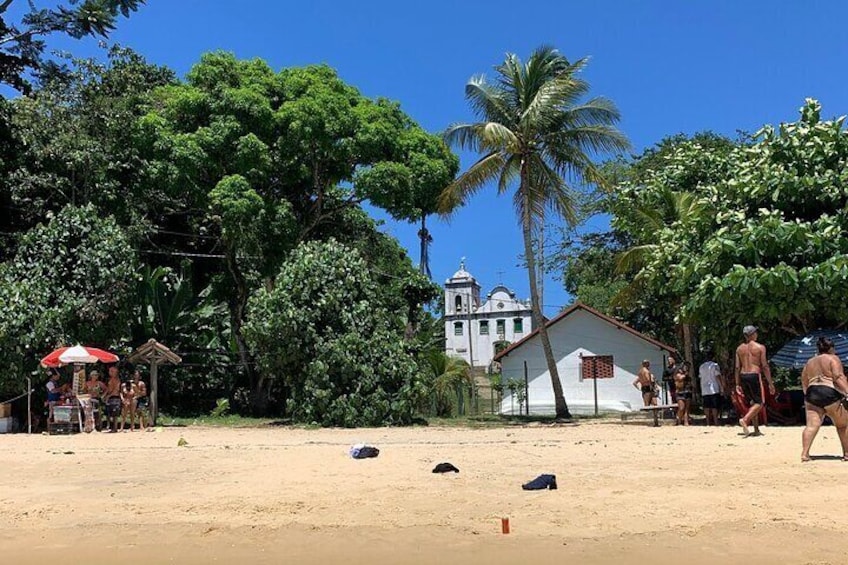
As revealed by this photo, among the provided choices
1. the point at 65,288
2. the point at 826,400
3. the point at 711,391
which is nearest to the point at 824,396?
the point at 826,400

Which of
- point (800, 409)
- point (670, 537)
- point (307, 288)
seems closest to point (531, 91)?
point (307, 288)

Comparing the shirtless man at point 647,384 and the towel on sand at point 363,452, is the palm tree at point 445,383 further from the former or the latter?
the towel on sand at point 363,452

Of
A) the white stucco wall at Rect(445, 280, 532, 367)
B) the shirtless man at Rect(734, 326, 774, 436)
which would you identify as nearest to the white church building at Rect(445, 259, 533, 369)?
the white stucco wall at Rect(445, 280, 532, 367)

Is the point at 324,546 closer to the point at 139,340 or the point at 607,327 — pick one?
the point at 139,340

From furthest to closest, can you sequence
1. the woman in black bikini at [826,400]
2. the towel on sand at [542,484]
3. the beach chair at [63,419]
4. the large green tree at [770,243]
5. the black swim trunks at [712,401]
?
the beach chair at [63,419] → the black swim trunks at [712,401] → the large green tree at [770,243] → the woman in black bikini at [826,400] → the towel on sand at [542,484]

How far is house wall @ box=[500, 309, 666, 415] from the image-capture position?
92.7 feet

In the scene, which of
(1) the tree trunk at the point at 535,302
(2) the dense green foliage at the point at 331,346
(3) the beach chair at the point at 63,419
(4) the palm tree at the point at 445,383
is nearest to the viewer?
(3) the beach chair at the point at 63,419

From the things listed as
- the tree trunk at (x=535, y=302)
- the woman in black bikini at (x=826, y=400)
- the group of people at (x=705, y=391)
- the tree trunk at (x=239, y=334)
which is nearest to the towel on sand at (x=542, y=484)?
the woman in black bikini at (x=826, y=400)

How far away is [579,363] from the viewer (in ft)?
95.9

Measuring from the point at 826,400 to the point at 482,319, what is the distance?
5813 cm

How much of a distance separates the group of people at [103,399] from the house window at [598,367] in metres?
15.8

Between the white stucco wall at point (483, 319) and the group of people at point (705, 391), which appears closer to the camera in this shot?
the group of people at point (705, 391)

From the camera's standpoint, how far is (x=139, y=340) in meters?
24.7

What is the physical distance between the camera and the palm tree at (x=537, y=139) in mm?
22031
